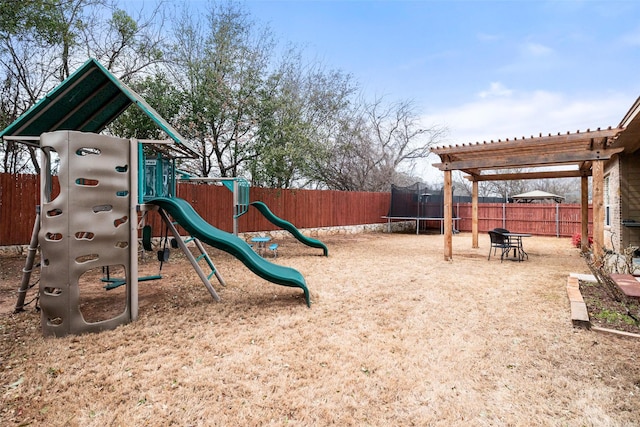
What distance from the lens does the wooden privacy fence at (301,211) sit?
7090 mm

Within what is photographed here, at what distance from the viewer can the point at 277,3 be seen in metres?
10.2

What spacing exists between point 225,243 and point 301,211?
27.5 ft

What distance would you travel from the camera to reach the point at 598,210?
5.67 m

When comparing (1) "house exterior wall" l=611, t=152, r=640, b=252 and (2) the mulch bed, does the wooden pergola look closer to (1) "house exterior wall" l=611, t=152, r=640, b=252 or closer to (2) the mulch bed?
(1) "house exterior wall" l=611, t=152, r=640, b=252

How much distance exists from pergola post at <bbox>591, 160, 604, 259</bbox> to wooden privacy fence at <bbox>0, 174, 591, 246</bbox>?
8.23m

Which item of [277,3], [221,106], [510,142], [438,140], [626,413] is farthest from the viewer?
[438,140]

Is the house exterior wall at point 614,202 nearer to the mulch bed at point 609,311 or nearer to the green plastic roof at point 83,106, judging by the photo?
the mulch bed at point 609,311

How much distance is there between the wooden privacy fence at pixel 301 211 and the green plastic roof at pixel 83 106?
2796 millimetres

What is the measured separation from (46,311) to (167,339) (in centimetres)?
116

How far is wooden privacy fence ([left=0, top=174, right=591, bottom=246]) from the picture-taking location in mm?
7090

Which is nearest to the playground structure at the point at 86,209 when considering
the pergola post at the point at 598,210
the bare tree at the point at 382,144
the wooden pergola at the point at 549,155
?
the wooden pergola at the point at 549,155

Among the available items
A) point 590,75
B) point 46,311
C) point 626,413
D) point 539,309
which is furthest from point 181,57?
point 590,75

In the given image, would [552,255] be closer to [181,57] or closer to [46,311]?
[46,311]

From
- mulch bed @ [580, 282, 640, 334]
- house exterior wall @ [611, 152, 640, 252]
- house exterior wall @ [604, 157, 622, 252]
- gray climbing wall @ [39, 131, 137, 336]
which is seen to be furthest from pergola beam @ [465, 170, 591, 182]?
gray climbing wall @ [39, 131, 137, 336]
